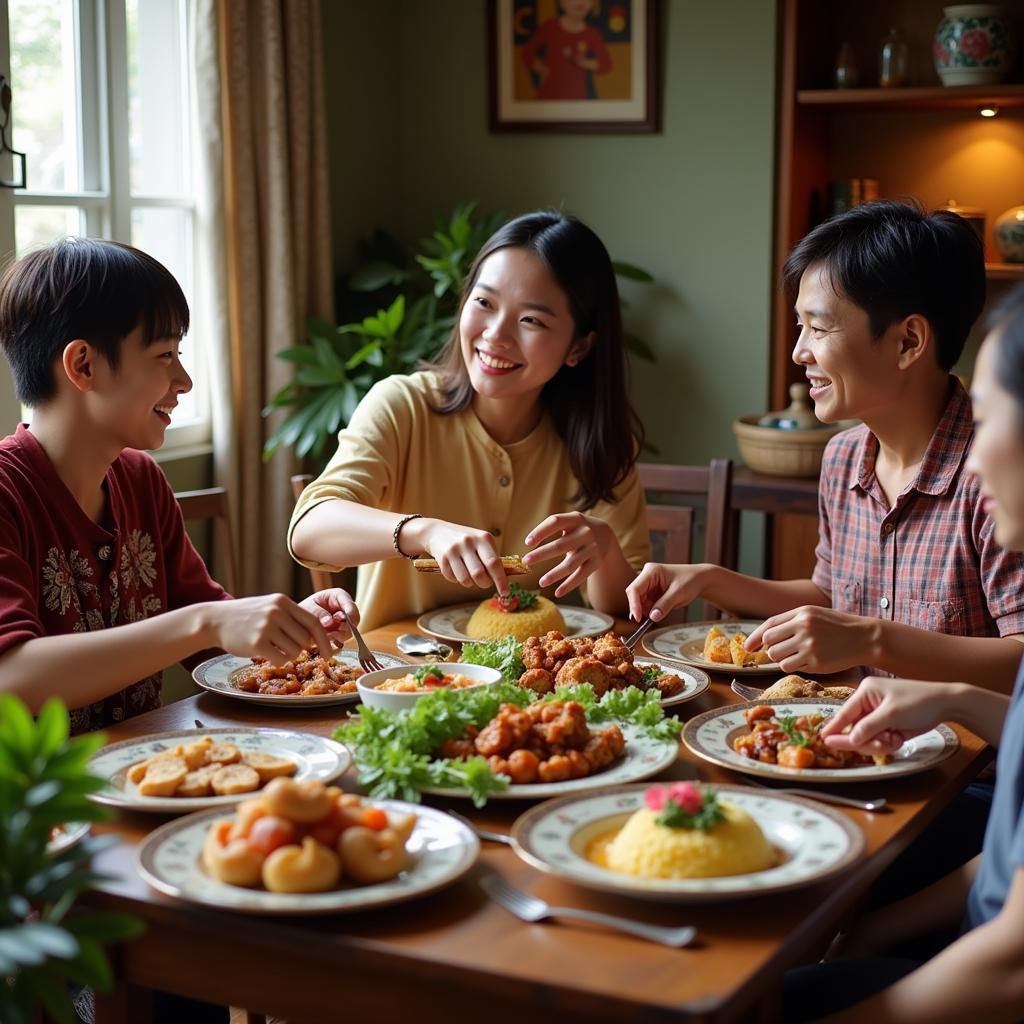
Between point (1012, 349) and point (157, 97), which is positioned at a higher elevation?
point (157, 97)

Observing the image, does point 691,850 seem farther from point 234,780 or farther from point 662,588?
point 662,588

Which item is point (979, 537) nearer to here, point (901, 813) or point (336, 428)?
point (901, 813)

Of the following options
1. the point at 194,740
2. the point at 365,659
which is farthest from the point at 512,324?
the point at 194,740

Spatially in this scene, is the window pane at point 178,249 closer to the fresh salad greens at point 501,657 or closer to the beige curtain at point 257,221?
the beige curtain at point 257,221

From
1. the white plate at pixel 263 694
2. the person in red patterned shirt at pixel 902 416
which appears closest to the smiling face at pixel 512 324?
the person in red patterned shirt at pixel 902 416

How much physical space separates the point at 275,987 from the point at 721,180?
12.0 ft

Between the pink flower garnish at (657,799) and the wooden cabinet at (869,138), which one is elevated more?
the wooden cabinet at (869,138)

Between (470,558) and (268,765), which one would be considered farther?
(470,558)

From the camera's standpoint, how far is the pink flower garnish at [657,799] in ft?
4.37

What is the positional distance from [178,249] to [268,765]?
2.78 metres

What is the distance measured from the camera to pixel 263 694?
1.89 meters

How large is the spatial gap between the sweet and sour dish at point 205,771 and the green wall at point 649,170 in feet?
10.4

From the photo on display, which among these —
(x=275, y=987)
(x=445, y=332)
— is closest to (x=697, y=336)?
(x=445, y=332)

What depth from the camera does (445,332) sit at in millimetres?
4164
